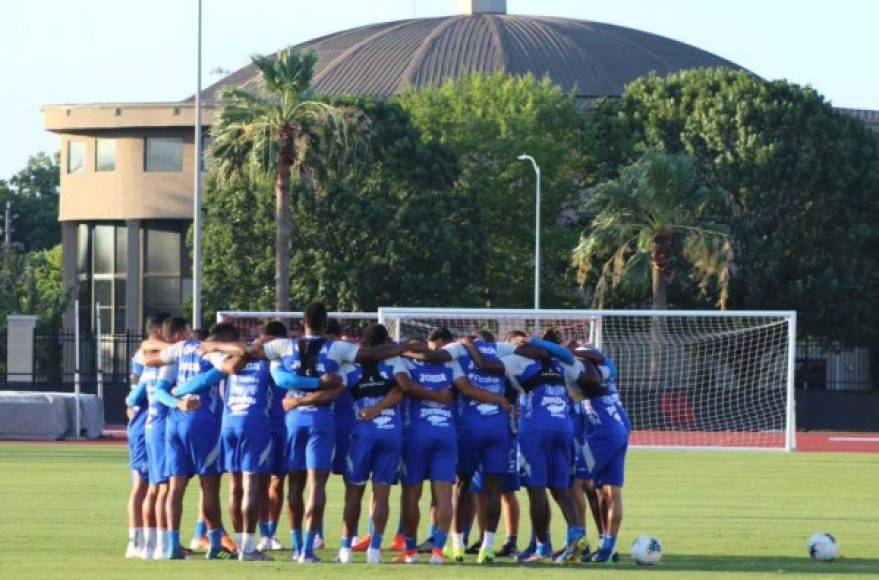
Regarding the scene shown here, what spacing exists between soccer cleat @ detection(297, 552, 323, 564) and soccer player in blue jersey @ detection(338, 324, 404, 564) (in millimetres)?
220

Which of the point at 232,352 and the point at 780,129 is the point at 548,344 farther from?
the point at 780,129

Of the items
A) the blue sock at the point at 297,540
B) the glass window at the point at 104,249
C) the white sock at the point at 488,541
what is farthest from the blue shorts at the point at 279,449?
the glass window at the point at 104,249

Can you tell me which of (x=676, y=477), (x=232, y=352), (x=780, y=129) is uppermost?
(x=780, y=129)

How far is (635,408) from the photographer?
48.0 metres

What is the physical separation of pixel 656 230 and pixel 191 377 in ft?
140

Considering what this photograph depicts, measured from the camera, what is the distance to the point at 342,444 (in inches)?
711

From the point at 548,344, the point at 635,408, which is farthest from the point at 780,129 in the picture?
the point at 548,344

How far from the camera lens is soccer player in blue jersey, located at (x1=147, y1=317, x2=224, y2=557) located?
17.8 metres

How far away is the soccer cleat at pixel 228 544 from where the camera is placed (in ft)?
59.8

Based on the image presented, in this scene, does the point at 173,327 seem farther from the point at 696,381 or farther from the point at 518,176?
the point at 518,176

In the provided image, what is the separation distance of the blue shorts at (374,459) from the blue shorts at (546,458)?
4.01 feet

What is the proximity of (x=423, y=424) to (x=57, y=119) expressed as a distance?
6617cm

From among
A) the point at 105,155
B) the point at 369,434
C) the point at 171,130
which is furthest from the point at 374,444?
the point at 105,155

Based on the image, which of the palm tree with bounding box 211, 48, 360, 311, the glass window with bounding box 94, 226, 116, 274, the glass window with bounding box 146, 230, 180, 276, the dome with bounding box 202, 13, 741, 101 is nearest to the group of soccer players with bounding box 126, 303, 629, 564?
the palm tree with bounding box 211, 48, 360, 311
